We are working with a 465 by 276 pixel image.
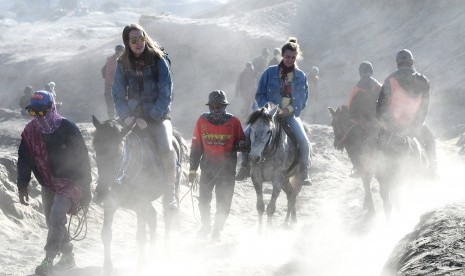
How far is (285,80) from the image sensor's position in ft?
33.4

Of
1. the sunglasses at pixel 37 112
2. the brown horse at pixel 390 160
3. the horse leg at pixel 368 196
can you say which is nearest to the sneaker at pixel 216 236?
the brown horse at pixel 390 160

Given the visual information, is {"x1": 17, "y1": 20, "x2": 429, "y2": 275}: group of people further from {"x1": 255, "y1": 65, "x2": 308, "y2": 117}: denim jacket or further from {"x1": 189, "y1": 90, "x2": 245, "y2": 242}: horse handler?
{"x1": 255, "y1": 65, "x2": 308, "y2": 117}: denim jacket

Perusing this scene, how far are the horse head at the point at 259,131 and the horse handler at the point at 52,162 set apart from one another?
8.93 feet

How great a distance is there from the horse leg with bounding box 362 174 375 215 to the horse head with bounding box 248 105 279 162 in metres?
3.13

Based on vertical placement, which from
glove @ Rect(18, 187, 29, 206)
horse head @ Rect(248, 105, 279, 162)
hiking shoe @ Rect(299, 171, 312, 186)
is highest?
horse head @ Rect(248, 105, 279, 162)

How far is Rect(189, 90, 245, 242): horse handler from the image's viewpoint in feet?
31.2

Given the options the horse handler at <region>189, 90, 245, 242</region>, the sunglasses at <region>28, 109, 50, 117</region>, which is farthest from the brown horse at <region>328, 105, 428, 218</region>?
the sunglasses at <region>28, 109, 50, 117</region>

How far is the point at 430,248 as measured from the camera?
197 inches

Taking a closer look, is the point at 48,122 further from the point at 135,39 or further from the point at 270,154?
the point at 270,154

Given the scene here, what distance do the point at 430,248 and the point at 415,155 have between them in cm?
477

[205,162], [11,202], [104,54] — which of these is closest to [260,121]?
[205,162]

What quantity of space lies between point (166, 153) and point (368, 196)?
5.54 metres

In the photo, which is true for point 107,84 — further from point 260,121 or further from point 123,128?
point 123,128

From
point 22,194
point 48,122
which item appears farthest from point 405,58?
point 22,194
